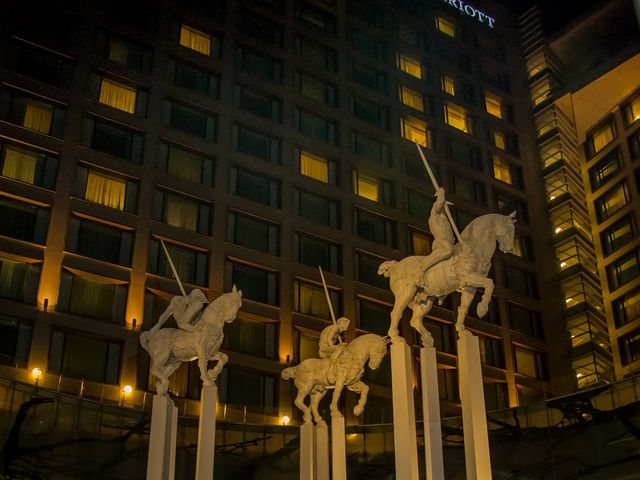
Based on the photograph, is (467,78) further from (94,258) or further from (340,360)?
(340,360)

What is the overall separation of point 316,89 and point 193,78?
820 cm

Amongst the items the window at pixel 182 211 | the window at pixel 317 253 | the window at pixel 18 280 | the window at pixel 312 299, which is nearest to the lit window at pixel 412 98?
Answer: the window at pixel 317 253

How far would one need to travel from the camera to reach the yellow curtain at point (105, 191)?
1666 inches

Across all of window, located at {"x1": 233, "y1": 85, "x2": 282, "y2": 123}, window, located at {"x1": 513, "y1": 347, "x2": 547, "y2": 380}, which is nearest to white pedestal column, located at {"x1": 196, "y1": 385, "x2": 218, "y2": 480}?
window, located at {"x1": 233, "y1": 85, "x2": 282, "y2": 123}

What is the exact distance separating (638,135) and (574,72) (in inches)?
439

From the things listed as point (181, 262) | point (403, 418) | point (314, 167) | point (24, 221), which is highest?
point (314, 167)

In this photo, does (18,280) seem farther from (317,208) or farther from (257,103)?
(257,103)

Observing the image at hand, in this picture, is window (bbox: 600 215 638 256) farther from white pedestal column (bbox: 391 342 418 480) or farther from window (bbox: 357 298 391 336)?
white pedestal column (bbox: 391 342 418 480)

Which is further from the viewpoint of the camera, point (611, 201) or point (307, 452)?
point (611, 201)

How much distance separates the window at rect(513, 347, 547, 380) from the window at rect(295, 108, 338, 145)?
1636 cm

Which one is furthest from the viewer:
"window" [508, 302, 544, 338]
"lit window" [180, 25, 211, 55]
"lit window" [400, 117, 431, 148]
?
"lit window" [400, 117, 431, 148]

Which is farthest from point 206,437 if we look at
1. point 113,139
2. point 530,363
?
point 530,363

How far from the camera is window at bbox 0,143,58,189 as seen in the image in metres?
40.3

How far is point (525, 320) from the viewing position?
183 feet
